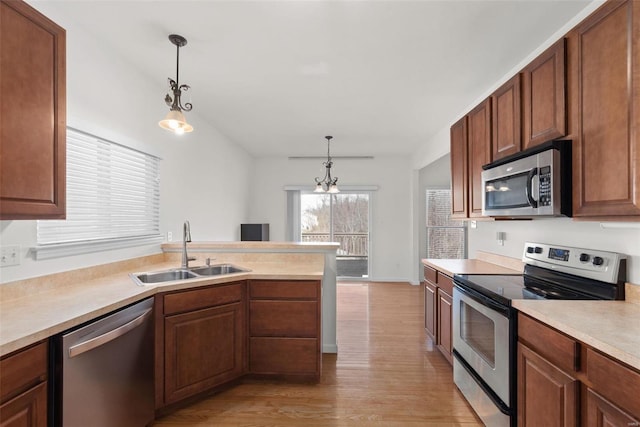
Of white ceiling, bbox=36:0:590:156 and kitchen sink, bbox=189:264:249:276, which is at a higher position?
white ceiling, bbox=36:0:590:156

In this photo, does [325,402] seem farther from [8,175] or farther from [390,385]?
[8,175]

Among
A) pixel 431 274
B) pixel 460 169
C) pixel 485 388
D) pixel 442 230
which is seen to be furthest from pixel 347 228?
pixel 485 388

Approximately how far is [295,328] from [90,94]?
7.47 feet

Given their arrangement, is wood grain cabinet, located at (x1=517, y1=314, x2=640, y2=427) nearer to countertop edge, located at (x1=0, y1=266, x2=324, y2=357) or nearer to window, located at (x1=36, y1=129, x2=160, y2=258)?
countertop edge, located at (x1=0, y1=266, x2=324, y2=357)

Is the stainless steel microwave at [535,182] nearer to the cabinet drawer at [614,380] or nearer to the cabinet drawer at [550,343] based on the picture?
the cabinet drawer at [550,343]

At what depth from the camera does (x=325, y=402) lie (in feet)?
7.04

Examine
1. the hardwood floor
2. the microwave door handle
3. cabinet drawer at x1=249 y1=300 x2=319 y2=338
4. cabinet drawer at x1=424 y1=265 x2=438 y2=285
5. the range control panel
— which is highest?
the microwave door handle

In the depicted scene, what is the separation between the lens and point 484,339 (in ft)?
6.15

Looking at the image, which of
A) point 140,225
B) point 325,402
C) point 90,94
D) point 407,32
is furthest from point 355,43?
point 325,402

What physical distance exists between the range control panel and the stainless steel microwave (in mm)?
343

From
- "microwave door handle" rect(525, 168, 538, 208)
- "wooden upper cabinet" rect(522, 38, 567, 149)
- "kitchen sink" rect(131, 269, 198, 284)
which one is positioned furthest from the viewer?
"kitchen sink" rect(131, 269, 198, 284)

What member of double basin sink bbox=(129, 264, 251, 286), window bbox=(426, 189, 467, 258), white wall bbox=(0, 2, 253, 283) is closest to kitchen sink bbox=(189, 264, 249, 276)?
double basin sink bbox=(129, 264, 251, 286)

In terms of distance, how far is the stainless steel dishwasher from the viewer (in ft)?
4.12

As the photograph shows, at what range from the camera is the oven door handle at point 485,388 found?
1.62 m
